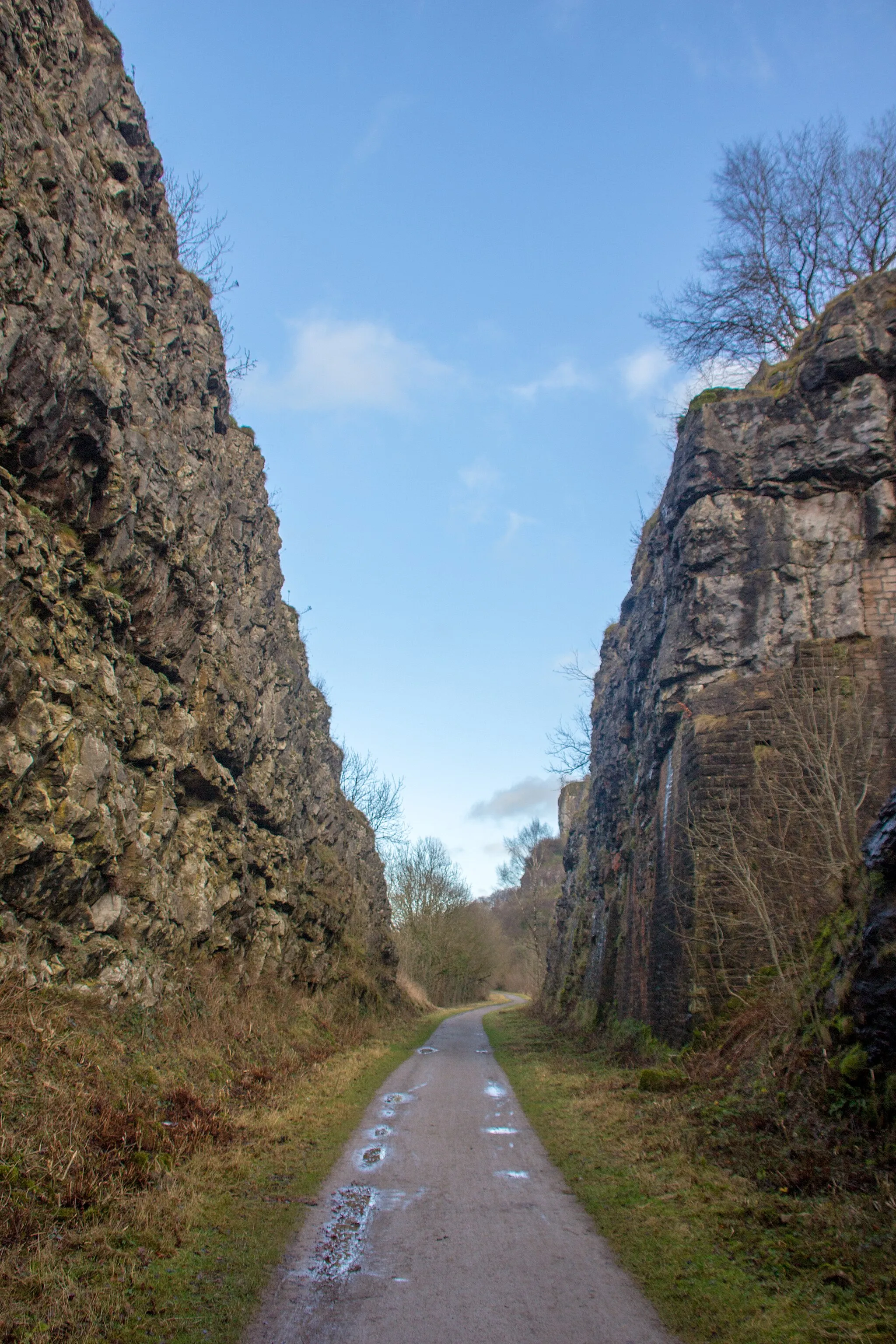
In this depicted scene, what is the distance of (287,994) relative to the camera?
1728 cm

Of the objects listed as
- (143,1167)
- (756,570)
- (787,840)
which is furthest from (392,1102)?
(756,570)

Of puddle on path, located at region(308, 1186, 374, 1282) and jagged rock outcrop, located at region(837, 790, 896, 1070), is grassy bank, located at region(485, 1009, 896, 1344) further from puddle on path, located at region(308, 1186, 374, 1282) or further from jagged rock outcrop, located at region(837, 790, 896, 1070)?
puddle on path, located at region(308, 1186, 374, 1282)

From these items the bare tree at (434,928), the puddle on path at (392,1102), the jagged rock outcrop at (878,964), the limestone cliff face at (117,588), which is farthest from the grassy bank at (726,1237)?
the bare tree at (434,928)

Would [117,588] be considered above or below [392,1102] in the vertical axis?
above

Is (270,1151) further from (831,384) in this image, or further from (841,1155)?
(831,384)

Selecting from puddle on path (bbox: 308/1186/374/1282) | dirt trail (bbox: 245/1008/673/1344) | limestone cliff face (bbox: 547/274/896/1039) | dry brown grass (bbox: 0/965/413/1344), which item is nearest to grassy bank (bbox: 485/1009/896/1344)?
dirt trail (bbox: 245/1008/673/1344)

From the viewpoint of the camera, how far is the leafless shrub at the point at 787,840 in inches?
418

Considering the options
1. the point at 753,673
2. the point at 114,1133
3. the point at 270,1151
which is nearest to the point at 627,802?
the point at 753,673

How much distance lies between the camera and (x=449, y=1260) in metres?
5.68

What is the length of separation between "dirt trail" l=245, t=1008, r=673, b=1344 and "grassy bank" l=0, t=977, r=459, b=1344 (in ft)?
1.12

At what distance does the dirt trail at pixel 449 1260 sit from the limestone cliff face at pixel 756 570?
6738mm

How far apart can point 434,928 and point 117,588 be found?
125 feet

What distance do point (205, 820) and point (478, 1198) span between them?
9392 mm

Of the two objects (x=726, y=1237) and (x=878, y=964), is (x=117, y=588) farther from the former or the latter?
(x=878, y=964)
